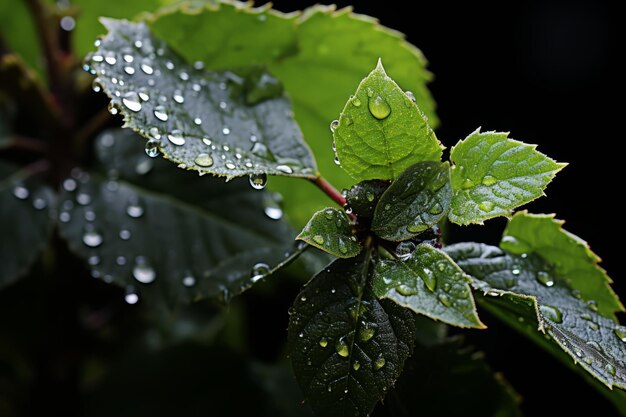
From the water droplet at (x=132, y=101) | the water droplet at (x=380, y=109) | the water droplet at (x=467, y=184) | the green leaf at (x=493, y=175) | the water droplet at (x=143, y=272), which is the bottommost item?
the water droplet at (x=143, y=272)

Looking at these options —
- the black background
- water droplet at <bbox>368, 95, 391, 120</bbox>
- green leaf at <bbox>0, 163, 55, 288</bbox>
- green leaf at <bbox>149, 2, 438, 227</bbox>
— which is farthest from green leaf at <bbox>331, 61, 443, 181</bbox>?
the black background

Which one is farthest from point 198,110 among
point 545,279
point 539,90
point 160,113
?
point 539,90

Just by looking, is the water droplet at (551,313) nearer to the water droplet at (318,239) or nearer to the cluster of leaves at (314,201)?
the cluster of leaves at (314,201)

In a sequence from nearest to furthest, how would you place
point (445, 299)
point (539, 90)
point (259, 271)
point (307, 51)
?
point (445, 299) → point (259, 271) → point (307, 51) → point (539, 90)

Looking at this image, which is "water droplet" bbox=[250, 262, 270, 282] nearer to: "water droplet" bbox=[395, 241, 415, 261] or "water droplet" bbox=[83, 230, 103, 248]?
"water droplet" bbox=[395, 241, 415, 261]

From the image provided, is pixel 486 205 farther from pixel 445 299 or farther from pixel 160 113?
pixel 160 113

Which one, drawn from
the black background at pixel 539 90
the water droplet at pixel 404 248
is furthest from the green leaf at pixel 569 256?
the black background at pixel 539 90

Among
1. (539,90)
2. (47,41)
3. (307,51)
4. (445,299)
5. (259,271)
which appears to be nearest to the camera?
(445,299)
